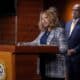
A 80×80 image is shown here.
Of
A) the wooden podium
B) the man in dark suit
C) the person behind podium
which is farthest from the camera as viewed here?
the man in dark suit

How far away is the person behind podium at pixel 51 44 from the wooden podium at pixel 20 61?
0.28 feet

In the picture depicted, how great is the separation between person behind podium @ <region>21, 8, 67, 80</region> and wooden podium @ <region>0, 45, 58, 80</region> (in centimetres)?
9

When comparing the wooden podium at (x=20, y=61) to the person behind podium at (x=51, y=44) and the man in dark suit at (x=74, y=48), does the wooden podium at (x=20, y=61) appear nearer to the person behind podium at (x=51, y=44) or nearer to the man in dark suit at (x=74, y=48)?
the person behind podium at (x=51, y=44)

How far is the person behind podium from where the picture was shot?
3.47 m

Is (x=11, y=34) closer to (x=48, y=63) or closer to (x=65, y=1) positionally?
(x=65, y=1)

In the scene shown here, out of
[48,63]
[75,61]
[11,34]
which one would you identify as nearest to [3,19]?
[11,34]

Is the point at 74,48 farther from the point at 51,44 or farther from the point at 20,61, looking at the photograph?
the point at 20,61

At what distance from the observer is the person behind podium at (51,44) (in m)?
3.47

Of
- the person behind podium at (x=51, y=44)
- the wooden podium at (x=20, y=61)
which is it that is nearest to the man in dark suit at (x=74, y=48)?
the person behind podium at (x=51, y=44)

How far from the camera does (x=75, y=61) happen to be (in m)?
5.52

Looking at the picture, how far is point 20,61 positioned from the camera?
3281 mm

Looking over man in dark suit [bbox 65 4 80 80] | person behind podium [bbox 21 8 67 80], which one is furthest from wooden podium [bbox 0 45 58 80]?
man in dark suit [bbox 65 4 80 80]

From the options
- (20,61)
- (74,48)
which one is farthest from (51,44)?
(74,48)

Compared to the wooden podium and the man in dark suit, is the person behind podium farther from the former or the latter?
the man in dark suit
